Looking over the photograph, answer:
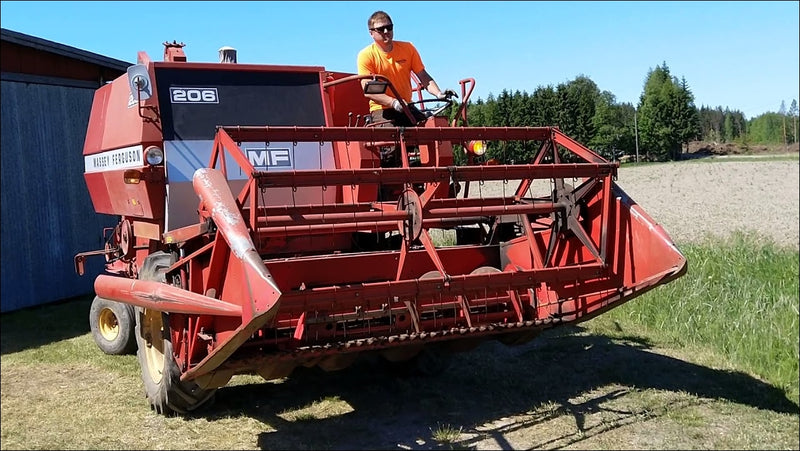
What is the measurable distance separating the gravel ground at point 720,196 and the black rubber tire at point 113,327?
12.4ft

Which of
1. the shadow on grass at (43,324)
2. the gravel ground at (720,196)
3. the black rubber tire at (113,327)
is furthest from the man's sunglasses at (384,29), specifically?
the shadow on grass at (43,324)

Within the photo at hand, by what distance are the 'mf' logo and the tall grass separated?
3.65m

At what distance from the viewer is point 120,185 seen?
5.33 metres

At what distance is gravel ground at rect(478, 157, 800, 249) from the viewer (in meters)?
6.09

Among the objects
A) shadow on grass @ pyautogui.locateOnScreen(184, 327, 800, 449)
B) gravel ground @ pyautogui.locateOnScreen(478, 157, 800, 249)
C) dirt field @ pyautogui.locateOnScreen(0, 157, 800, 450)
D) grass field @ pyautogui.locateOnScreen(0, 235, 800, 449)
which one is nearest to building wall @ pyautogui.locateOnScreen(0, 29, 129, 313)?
grass field @ pyautogui.locateOnScreen(0, 235, 800, 449)

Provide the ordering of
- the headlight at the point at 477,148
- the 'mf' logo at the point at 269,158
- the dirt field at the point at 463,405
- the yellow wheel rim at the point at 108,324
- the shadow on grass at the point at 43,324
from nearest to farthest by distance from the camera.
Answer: the dirt field at the point at 463,405 < the 'mf' logo at the point at 269,158 < the headlight at the point at 477,148 < the yellow wheel rim at the point at 108,324 < the shadow on grass at the point at 43,324

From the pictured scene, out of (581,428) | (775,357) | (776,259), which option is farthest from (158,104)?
(776,259)

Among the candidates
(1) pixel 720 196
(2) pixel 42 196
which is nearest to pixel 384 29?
(2) pixel 42 196

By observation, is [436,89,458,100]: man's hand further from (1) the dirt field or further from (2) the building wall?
(2) the building wall

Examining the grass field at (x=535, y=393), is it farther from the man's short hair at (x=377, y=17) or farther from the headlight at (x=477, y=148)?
the man's short hair at (x=377, y=17)

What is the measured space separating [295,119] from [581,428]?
9.86 feet

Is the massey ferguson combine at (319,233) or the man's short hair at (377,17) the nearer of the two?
the massey ferguson combine at (319,233)

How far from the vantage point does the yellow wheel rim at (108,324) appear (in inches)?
262

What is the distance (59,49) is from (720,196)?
32.1 ft
